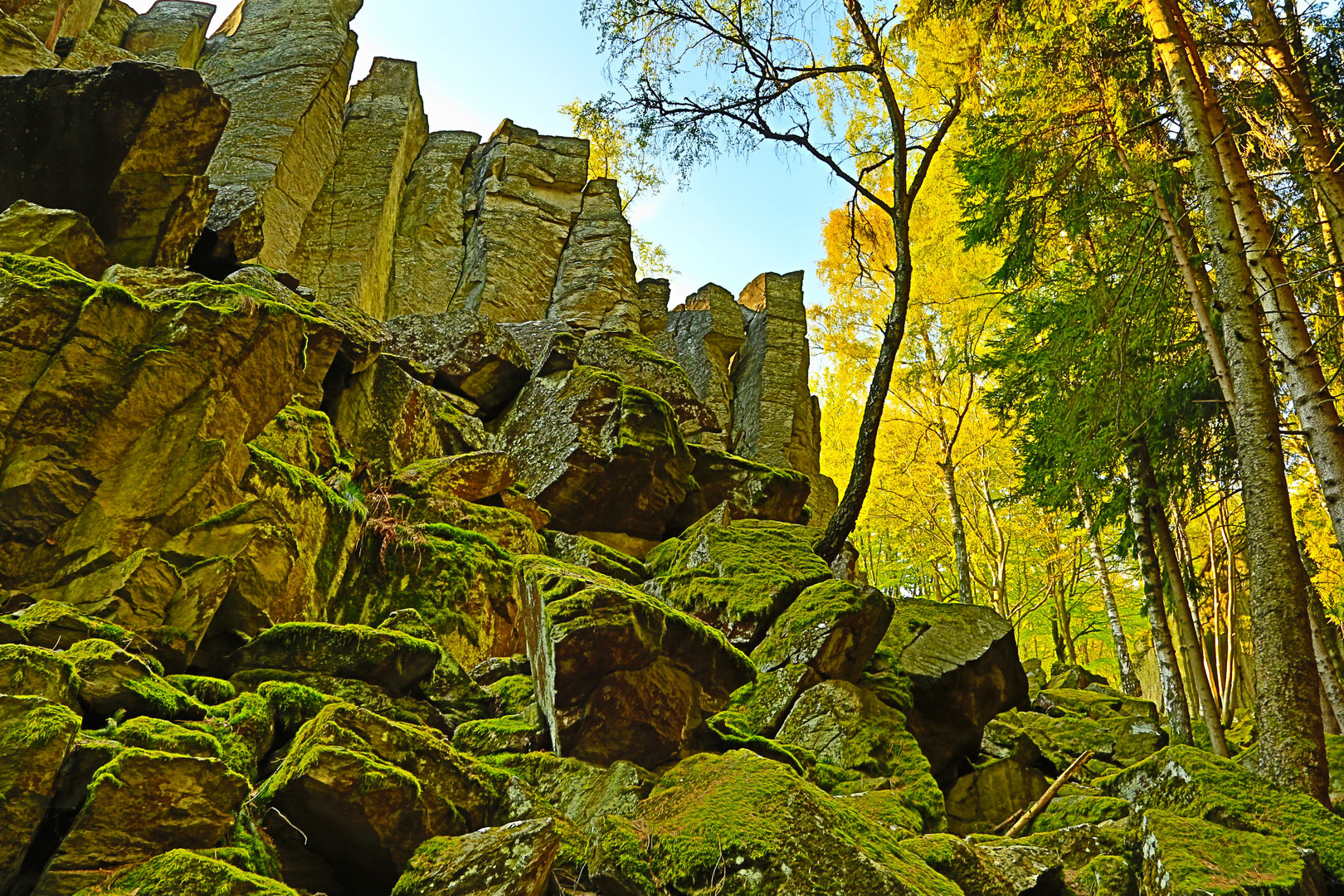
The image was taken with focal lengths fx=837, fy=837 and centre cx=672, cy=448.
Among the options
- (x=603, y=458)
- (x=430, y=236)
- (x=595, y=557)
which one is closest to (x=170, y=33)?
(x=430, y=236)

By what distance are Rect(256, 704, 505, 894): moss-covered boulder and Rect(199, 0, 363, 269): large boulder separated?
1494 cm

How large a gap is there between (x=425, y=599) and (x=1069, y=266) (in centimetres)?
990

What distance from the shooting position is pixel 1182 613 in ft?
34.1

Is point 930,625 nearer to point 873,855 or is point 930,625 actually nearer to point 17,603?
point 873,855

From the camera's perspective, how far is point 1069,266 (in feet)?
39.6

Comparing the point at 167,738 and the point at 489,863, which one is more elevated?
the point at 167,738

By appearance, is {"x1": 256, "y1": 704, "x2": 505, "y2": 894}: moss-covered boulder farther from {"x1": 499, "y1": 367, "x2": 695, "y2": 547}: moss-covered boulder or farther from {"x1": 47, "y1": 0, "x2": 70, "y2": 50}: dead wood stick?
{"x1": 47, "y1": 0, "x2": 70, "y2": 50}: dead wood stick

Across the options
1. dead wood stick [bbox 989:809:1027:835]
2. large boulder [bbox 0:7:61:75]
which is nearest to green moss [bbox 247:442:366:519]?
dead wood stick [bbox 989:809:1027:835]

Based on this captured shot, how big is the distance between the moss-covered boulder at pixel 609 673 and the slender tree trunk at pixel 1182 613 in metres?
7.16

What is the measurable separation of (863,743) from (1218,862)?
3191mm

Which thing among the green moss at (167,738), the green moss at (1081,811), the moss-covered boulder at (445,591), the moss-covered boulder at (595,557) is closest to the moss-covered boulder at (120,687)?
the green moss at (167,738)

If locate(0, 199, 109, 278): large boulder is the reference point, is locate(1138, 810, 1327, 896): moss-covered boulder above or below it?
below

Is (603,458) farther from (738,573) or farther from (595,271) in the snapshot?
Result: (595,271)

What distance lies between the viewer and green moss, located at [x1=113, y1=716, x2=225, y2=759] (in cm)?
418
